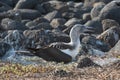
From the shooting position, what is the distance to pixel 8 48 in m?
16.1

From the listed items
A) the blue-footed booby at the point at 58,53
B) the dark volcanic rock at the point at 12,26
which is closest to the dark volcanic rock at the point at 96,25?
the dark volcanic rock at the point at 12,26

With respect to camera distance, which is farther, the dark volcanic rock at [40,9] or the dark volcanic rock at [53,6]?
the dark volcanic rock at [53,6]

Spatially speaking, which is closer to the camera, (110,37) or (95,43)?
(95,43)

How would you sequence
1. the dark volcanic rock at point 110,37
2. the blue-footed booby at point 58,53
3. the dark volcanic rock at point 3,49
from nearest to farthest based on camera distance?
the blue-footed booby at point 58,53 → the dark volcanic rock at point 3,49 → the dark volcanic rock at point 110,37

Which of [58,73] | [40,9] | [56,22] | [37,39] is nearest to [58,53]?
[58,73]

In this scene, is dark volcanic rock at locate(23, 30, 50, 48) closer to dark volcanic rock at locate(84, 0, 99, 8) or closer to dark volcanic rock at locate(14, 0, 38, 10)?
dark volcanic rock at locate(14, 0, 38, 10)

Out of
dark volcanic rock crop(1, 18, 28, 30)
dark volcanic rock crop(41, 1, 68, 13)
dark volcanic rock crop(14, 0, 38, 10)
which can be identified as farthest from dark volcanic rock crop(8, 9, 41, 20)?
dark volcanic rock crop(1, 18, 28, 30)

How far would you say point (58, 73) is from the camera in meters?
10.8

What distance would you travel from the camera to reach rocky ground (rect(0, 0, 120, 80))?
1105 cm

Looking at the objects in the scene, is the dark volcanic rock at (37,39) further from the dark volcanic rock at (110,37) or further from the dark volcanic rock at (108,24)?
the dark volcanic rock at (108,24)

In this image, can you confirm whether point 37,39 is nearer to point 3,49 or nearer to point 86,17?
point 3,49

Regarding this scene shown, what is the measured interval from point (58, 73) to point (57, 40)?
9296 millimetres

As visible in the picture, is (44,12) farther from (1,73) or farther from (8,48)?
(1,73)

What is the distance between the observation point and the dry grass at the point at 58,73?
34.6ft
